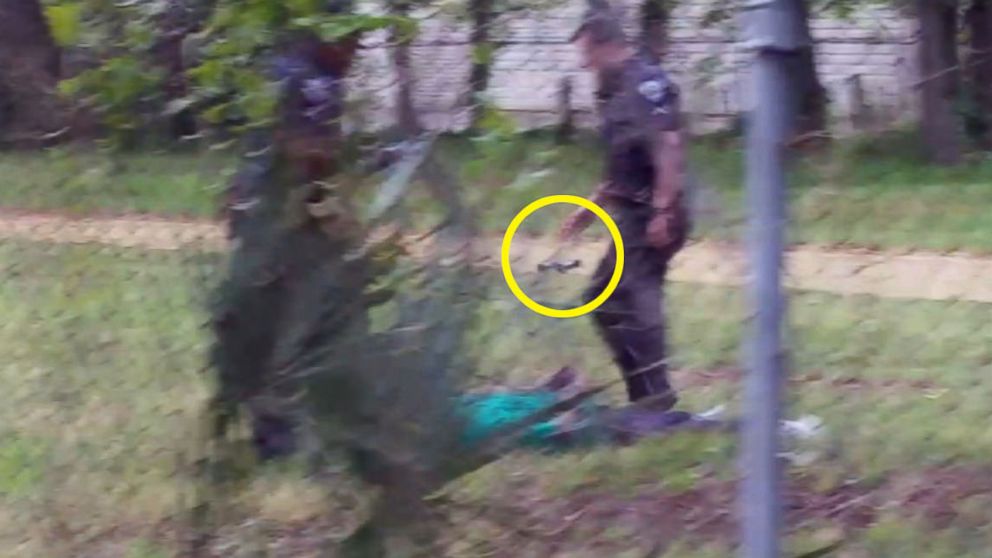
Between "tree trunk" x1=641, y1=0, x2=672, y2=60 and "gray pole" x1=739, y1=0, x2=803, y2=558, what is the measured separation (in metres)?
0.60

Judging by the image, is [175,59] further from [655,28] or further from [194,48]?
[655,28]

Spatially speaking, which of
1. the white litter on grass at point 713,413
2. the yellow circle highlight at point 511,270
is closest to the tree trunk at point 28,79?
the yellow circle highlight at point 511,270

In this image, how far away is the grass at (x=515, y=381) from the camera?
396cm

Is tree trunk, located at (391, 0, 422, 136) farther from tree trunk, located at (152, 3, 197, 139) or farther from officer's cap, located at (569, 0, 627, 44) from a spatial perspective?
tree trunk, located at (152, 3, 197, 139)

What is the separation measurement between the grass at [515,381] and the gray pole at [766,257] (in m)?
0.40

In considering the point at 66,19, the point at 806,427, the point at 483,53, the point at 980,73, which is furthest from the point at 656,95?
the point at 66,19

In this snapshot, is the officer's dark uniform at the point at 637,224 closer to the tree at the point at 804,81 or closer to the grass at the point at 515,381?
the grass at the point at 515,381

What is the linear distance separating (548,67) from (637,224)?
0.56 meters

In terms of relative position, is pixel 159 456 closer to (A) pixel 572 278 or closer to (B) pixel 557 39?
(A) pixel 572 278

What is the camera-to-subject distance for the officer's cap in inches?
143

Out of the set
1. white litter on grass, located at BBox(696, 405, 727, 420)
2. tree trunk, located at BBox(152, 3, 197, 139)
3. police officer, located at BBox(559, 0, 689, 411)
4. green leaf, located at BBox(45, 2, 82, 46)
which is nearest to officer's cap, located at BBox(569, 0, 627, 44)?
police officer, located at BBox(559, 0, 689, 411)

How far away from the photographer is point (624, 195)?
3992 mm

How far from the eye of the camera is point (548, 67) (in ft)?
12.7

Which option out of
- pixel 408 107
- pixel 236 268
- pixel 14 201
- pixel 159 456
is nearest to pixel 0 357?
pixel 14 201
